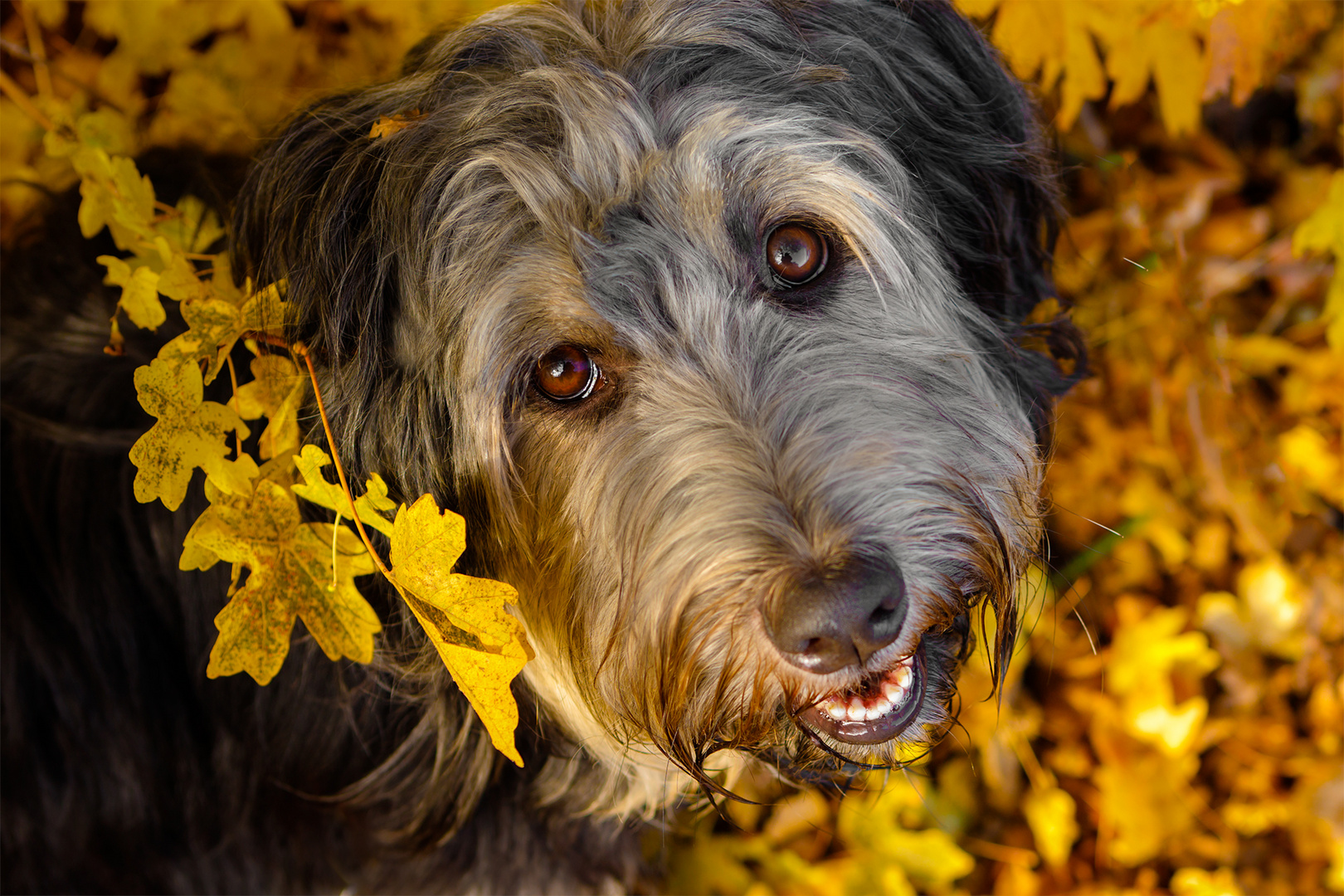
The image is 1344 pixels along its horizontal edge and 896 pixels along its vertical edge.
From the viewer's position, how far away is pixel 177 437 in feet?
5.83

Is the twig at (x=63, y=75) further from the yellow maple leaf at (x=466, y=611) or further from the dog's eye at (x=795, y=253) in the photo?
the dog's eye at (x=795, y=253)

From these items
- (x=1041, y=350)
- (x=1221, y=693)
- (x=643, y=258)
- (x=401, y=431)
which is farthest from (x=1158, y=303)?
(x=401, y=431)

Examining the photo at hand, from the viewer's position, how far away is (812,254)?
1.94 metres

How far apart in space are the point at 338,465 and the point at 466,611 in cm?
32

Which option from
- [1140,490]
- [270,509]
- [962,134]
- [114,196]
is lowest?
[1140,490]

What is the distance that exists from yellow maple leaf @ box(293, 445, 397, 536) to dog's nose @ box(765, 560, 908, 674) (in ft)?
2.16

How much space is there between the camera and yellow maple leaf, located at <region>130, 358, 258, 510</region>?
176cm

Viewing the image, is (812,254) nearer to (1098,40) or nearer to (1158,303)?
(1098,40)

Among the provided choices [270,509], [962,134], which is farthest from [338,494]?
[962,134]

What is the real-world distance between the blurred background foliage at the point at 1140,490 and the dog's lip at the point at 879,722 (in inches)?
41.9

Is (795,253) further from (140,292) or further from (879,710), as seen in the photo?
(140,292)

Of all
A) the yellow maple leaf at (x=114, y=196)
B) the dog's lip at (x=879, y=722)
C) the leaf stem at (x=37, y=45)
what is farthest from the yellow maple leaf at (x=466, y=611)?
the leaf stem at (x=37, y=45)

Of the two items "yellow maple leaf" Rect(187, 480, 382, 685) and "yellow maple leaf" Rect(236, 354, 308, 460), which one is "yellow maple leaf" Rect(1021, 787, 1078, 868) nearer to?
"yellow maple leaf" Rect(187, 480, 382, 685)

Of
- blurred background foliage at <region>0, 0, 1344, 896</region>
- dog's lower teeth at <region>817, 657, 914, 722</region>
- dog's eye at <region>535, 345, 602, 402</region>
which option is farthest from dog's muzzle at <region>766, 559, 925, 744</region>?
blurred background foliage at <region>0, 0, 1344, 896</region>
